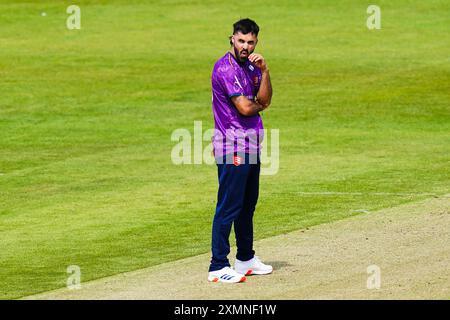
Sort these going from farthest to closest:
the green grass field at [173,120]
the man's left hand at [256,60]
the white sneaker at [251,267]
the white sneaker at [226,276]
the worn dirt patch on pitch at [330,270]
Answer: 1. the green grass field at [173,120]
2. the white sneaker at [251,267]
3. the white sneaker at [226,276]
4. the man's left hand at [256,60]
5. the worn dirt patch on pitch at [330,270]

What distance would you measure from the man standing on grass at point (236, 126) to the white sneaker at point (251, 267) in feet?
0.73

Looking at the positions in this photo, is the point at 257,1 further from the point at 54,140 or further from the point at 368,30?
the point at 54,140

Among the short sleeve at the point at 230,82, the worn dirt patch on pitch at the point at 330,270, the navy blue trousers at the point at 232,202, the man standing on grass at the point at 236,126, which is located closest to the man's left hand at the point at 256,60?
the man standing on grass at the point at 236,126

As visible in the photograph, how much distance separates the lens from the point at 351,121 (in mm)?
26891

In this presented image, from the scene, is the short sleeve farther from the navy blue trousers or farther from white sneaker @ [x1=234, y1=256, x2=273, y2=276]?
white sneaker @ [x1=234, y1=256, x2=273, y2=276]

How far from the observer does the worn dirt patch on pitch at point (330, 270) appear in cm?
1271

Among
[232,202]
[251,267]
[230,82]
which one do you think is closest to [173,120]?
[251,267]

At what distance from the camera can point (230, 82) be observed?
42.3 feet

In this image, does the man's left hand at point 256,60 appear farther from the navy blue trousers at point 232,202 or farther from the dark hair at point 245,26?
the navy blue trousers at point 232,202

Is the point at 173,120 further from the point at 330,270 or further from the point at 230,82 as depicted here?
the point at 230,82

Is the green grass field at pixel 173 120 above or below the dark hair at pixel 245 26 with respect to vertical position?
below

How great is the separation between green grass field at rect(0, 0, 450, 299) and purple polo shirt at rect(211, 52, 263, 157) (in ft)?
6.88

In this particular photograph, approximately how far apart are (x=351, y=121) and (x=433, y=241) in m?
11.9

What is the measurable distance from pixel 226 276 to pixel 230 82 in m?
1.95
